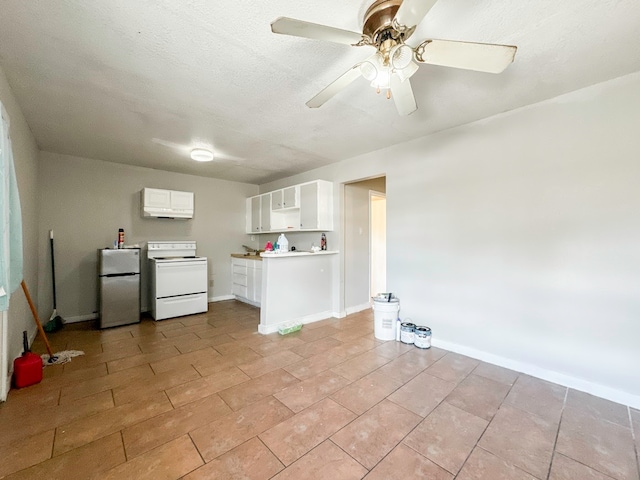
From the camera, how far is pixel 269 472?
52.2 inches

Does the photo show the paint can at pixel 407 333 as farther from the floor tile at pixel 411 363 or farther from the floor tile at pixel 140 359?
the floor tile at pixel 140 359

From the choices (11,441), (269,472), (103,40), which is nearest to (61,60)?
(103,40)

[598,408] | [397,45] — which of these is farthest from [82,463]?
→ [598,408]

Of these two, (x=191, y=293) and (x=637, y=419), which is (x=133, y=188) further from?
(x=637, y=419)

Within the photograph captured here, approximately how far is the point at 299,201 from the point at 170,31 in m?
2.93

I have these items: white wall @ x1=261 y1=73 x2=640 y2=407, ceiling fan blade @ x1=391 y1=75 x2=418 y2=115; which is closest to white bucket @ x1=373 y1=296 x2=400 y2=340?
white wall @ x1=261 y1=73 x2=640 y2=407

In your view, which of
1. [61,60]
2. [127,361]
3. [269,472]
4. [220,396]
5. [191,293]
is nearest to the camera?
[269,472]

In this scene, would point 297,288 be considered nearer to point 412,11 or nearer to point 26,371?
point 26,371

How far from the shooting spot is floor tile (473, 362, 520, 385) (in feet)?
7.40

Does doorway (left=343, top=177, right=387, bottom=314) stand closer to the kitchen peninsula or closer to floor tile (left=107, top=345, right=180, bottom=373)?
the kitchen peninsula

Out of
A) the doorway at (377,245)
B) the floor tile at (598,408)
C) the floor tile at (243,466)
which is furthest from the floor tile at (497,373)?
the doorway at (377,245)

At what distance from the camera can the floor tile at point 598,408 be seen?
1.78 m

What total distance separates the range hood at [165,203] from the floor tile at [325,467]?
4091mm

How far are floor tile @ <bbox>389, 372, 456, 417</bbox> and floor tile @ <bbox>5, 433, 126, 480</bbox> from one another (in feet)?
5.80
